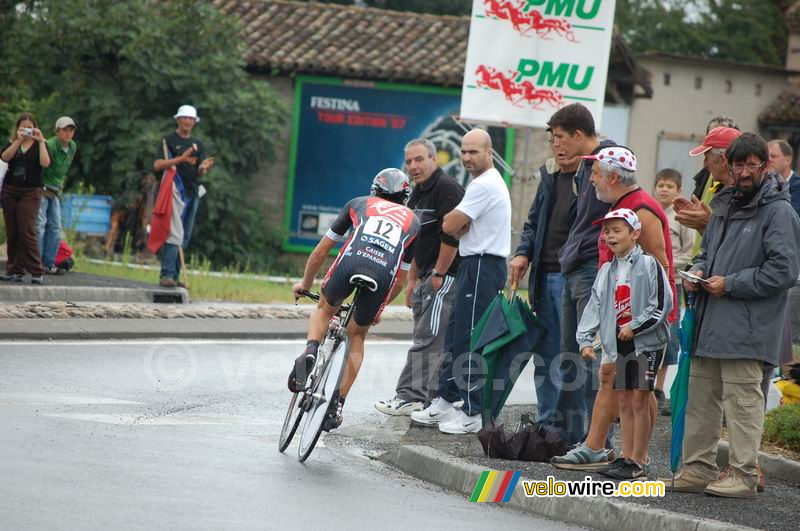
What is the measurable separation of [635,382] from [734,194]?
1211mm

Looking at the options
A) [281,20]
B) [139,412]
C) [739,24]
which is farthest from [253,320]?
[739,24]

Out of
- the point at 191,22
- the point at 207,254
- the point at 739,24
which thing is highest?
the point at 739,24

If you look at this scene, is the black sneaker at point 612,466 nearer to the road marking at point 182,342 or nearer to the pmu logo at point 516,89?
the road marking at point 182,342

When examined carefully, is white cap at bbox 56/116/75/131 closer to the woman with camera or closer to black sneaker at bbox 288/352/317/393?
the woman with camera

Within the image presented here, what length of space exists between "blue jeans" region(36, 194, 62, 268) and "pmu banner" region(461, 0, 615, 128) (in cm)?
670

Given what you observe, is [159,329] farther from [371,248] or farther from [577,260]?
[577,260]

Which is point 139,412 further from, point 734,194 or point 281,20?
point 281,20

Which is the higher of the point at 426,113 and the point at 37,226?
the point at 426,113

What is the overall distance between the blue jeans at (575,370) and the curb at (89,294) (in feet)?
25.1

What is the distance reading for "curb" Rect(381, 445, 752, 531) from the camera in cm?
720

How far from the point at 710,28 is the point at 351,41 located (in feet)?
72.4

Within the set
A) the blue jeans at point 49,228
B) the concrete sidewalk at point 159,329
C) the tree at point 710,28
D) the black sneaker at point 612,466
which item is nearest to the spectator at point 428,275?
the black sneaker at point 612,466

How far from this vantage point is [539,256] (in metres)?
9.67

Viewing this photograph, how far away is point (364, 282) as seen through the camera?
9156mm
